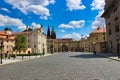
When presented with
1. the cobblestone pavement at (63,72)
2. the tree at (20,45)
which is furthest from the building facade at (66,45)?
the cobblestone pavement at (63,72)

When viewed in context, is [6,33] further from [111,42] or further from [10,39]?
[111,42]

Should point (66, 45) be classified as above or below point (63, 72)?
above

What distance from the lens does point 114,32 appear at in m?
61.2

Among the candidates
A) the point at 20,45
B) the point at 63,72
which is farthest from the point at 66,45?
the point at 63,72

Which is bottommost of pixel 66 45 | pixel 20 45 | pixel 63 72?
pixel 63 72

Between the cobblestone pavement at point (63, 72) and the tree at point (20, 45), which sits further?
the tree at point (20, 45)

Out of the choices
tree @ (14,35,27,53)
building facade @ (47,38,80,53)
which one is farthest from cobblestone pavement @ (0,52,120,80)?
building facade @ (47,38,80,53)

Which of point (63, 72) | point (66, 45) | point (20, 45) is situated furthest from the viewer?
point (66, 45)

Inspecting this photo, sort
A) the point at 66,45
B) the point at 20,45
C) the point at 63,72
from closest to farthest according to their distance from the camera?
the point at 63,72 → the point at 20,45 → the point at 66,45

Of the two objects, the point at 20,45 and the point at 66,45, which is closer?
the point at 20,45

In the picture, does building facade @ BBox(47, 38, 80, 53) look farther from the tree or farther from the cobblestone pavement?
the cobblestone pavement

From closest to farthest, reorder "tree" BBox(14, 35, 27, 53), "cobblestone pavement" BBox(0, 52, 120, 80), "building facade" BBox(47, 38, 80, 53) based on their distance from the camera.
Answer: "cobblestone pavement" BBox(0, 52, 120, 80) < "tree" BBox(14, 35, 27, 53) < "building facade" BBox(47, 38, 80, 53)

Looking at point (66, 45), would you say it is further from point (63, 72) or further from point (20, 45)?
point (63, 72)

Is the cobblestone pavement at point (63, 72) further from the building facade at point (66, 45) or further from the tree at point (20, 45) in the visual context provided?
the building facade at point (66, 45)
